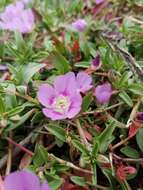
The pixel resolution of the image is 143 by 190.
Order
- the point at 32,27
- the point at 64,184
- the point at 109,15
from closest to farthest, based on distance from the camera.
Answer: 1. the point at 64,184
2. the point at 32,27
3. the point at 109,15

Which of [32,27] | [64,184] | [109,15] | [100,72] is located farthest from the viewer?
[109,15]

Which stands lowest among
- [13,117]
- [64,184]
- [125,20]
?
[64,184]

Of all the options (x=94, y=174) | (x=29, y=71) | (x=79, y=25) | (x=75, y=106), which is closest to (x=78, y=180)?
(x=94, y=174)

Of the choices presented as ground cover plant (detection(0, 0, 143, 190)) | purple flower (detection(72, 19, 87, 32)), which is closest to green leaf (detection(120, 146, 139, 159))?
ground cover plant (detection(0, 0, 143, 190))

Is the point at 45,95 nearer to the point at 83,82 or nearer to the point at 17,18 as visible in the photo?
the point at 83,82

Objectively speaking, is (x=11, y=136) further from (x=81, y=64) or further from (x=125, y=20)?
(x=125, y=20)

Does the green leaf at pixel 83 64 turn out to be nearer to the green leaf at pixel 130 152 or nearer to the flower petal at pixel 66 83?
the flower petal at pixel 66 83

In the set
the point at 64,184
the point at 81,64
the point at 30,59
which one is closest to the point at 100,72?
the point at 81,64
